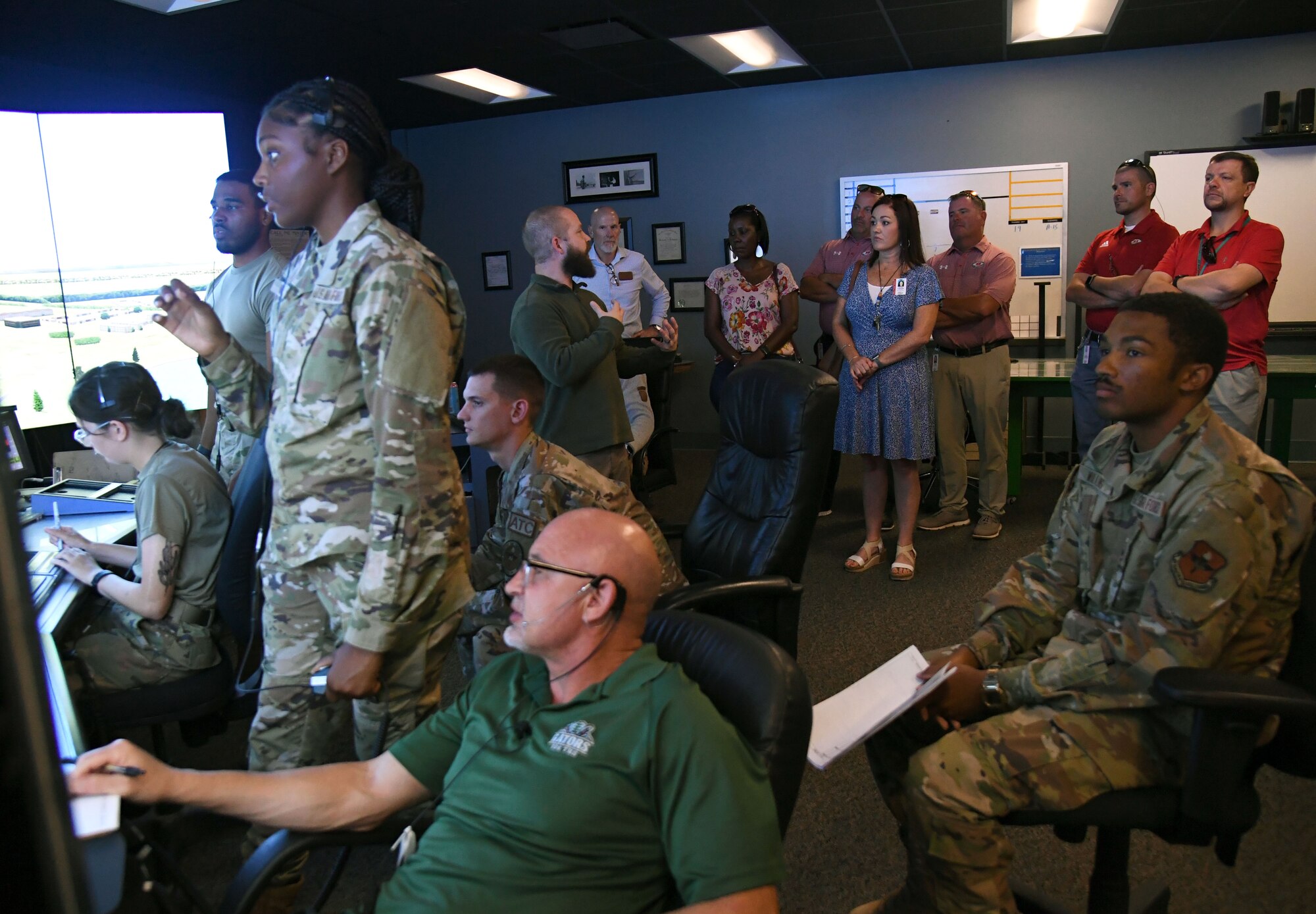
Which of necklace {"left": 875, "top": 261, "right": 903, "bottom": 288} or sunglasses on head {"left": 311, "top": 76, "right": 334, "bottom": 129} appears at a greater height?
sunglasses on head {"left": 311, "top": 76, "right": 334, "bottom": 129}

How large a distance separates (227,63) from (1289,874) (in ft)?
18.2

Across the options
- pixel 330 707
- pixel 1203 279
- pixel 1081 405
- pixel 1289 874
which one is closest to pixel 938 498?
pixel 1081 405

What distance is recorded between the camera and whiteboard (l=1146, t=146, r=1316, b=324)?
575 cm

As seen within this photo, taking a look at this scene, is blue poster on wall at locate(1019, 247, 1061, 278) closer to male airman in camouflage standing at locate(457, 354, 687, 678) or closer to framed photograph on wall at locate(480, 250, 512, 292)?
framed photograph on wall at locate(480, 250, 512, 292)

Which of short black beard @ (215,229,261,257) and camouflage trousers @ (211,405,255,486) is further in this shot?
short black beard @ (215,229,261,257)

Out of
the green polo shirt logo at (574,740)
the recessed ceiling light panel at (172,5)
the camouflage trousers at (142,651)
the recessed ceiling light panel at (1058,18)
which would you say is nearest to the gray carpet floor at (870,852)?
the camouflage trousers at (142,651)

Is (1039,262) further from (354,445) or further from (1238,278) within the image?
(354,445)

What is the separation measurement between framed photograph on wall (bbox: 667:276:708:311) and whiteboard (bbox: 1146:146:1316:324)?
3.01 m

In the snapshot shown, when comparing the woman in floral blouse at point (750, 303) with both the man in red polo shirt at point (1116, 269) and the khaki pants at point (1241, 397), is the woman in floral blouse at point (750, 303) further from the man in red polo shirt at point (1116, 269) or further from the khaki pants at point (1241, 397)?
the khaki pants at point (1241, 397)

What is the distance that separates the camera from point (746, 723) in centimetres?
128

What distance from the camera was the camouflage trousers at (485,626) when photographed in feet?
7.32

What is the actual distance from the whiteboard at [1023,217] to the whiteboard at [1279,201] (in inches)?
23.0

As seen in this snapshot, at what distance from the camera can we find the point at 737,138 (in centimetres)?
687

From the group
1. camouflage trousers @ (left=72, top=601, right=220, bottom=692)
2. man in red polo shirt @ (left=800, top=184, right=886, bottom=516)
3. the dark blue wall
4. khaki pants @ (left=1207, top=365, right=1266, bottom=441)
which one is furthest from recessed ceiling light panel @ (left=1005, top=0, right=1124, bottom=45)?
camouflage trousers @ (left=72, top=601, right=220, bottom=692)
